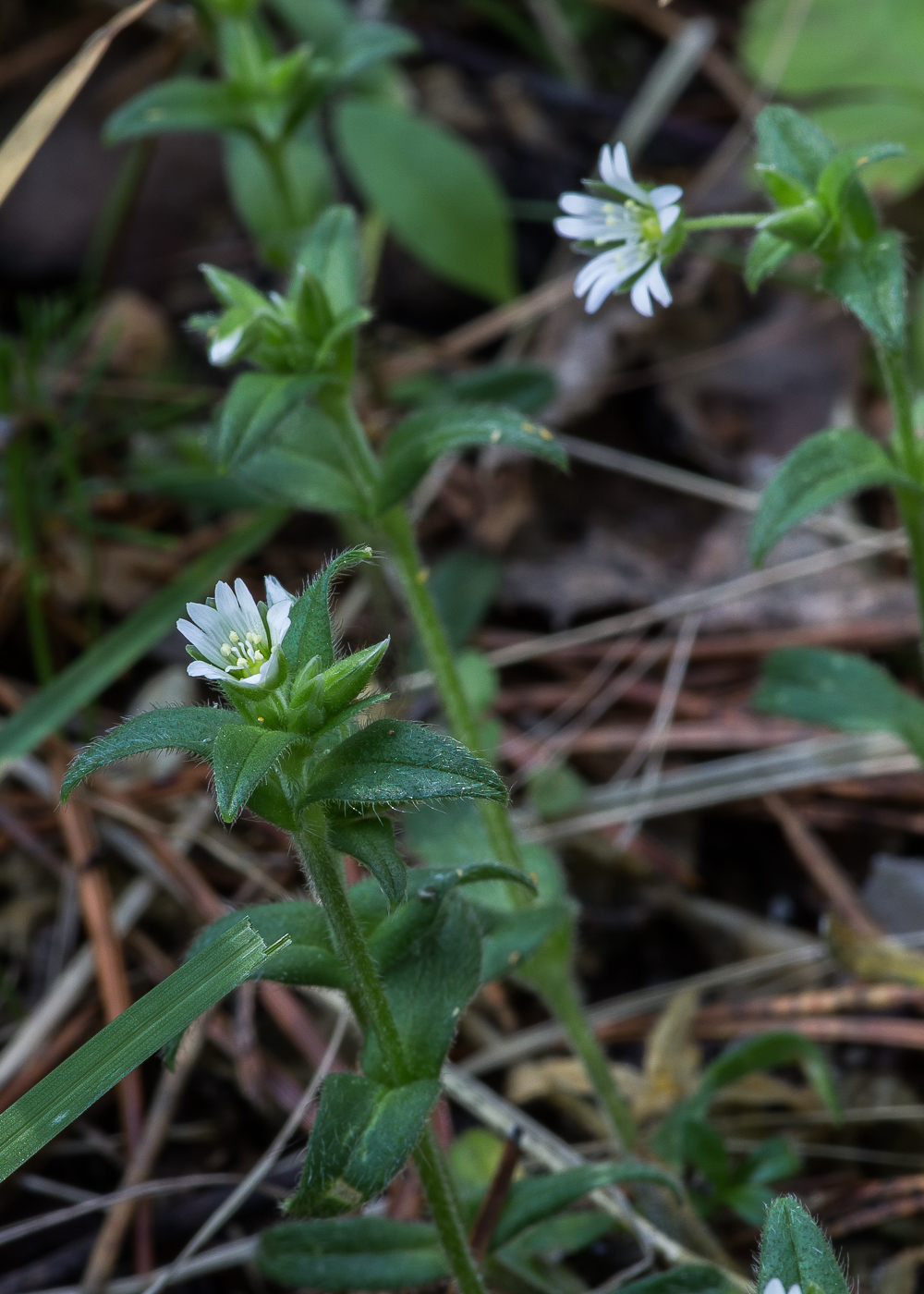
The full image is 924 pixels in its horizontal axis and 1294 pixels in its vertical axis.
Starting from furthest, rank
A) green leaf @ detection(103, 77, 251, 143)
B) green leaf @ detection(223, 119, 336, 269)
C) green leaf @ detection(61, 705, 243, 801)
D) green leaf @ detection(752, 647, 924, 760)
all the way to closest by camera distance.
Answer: green leaf @ detection(223, 119, 336, 269)
green leaf @ detection(103, 77, 251, 143)
green leaf @ detection(752, 647, 924, 760)
green leaf @ detection(61, 705, 243, 801)

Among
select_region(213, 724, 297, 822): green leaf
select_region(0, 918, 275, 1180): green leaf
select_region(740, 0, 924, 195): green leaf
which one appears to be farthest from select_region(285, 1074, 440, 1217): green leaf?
select_region(740, 0, 924, 195): green leaf

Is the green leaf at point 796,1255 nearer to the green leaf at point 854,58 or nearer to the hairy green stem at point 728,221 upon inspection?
the hairy green stem at point 728,221

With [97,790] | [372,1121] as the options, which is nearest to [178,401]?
[97,790]

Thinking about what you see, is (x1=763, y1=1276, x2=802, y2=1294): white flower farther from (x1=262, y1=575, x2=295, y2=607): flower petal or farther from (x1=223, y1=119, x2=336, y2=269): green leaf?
(x1=223, y1=119, x2=336, y2=269): green leaf

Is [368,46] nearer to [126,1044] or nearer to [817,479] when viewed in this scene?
[817,479]

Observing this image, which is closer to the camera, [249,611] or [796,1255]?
[796,1255]

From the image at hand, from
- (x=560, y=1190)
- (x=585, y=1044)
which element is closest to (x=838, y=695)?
(x=585, y=1044)

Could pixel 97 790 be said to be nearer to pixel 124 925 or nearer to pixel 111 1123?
pixel 124 925
